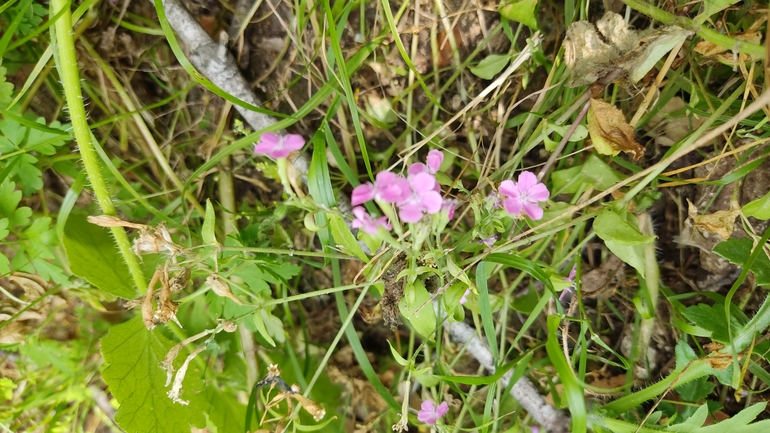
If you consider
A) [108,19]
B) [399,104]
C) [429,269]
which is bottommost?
[429,269]

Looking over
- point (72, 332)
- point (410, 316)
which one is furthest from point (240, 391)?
point (410, 316)

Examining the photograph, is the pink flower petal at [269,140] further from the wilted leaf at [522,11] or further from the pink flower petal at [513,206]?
the wilted leaf at [522,11]

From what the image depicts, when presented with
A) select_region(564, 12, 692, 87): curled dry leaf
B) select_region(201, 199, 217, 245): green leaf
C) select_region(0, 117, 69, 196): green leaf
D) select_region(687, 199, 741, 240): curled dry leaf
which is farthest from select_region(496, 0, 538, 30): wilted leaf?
select_region(0, 117, 69, 196): green leaf

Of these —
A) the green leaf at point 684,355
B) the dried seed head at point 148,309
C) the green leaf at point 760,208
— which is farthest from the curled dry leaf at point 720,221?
the dried seed head at point 148,309

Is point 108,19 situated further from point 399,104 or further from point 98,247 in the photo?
point 399,104

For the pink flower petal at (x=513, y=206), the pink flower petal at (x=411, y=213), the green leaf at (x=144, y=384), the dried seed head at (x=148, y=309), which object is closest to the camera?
the pink flower petal at (x=411, y=213)

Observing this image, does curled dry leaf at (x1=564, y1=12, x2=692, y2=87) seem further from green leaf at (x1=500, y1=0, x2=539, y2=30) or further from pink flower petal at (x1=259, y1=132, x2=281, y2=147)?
pink flower petal at (x1=259, y1=132, x2=281, y2=147)

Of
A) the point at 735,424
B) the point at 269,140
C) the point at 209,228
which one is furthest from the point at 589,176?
the point at 209,228
